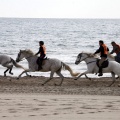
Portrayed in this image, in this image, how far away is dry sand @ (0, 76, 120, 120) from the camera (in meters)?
14.0

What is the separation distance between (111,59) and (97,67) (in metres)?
2.44

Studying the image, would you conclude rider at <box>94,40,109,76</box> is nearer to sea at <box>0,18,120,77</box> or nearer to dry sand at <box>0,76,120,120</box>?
dry sand at <box>0,76,120,120</box>

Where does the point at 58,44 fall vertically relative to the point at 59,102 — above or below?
below

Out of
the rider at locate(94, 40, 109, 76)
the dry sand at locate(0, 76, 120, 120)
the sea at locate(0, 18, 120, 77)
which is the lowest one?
the sea at locate(0, 18, 120, 77)

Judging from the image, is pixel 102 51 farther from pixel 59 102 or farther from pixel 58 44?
pixel 58 44

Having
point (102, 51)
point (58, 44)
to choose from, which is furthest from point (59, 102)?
point (58, 44)

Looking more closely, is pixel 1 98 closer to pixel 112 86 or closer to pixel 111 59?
pixel 112 86

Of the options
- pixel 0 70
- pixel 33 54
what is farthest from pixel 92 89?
pixel 0 70

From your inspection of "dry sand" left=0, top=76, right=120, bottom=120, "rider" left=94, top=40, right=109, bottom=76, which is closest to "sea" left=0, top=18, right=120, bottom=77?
"rider" left=94, top=40, right=109, bottom=76

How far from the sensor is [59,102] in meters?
16.4

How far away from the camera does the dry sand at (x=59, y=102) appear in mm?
13953

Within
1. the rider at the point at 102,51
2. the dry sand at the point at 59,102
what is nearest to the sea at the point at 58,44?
the rider at the point at 102,51

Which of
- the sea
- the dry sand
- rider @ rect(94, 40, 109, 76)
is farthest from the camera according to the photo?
the sea

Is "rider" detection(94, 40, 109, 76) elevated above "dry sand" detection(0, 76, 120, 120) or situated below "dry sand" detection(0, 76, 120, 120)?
above
